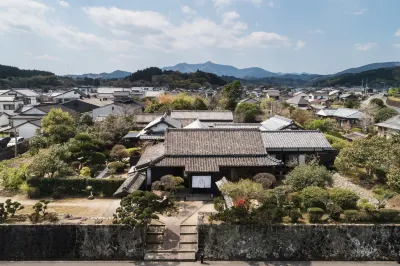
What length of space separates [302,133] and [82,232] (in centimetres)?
2006

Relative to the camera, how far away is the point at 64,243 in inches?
645

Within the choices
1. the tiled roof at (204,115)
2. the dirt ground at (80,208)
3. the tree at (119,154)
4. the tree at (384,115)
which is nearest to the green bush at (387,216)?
the dirt ground at (80,208)

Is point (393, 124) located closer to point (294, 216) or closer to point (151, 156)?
point (294, 216)

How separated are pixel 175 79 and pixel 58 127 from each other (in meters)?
124

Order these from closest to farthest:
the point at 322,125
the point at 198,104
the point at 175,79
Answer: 1. the point at 322,125
2. the point at 198,104
3. the point at 175,79

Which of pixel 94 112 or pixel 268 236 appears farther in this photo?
pixel 94 112

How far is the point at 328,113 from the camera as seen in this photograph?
60.4 m

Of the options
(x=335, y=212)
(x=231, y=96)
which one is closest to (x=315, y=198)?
(x=335, y=212)

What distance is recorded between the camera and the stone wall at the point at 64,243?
16172 millimetres

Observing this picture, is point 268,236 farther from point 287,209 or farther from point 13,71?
point 13,71

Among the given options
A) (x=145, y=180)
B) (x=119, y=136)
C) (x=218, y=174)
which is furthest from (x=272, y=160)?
(x=119, y=136)

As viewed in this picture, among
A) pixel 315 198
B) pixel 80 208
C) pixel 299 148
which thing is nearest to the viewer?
pixel 315 198

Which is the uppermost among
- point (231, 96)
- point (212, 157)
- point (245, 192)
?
point (231, 96)

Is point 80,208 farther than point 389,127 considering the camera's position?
No
